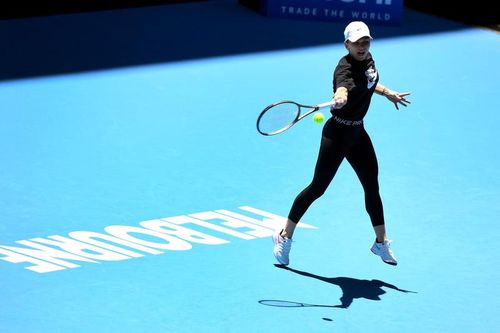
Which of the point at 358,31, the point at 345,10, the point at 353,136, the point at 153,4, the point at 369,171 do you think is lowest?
the point at 153,4

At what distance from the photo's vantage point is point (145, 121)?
37.9 feet

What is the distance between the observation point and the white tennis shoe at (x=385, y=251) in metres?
8.66

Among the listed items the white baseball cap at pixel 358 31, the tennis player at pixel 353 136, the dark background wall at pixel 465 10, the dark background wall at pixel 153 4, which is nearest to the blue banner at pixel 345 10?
the dark background wall at pixel 153 4

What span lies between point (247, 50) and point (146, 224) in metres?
4.56

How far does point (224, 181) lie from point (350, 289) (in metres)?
2.16

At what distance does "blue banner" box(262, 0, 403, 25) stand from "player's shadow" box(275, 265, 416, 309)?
20.1 ft

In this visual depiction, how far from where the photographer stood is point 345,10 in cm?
1409

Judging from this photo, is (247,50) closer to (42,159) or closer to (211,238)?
(42,159)

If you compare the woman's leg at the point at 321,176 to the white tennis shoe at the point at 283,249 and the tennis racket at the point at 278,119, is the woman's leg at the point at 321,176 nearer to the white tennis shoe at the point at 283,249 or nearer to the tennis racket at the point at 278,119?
the white tennis shoe at the point at 283,249

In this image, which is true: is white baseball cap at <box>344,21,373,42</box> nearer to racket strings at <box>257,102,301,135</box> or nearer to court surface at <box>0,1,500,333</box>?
racket strings at <box>257,102,301,135</box>

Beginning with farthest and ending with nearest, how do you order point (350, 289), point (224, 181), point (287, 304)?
point (224, 181)
point (350, 289)
point (287, 304)

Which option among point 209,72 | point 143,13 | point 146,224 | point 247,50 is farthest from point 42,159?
point 143,13

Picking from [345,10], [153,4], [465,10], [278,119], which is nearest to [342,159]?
[278,119]

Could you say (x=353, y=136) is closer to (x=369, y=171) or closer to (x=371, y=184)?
(x=369, y=171)
